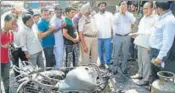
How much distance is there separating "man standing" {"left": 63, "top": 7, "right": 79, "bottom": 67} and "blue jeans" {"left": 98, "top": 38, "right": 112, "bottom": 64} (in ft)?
2.45

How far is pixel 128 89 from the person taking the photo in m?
5.39

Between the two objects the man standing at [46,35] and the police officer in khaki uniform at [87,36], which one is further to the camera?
the police officer in khaki uniform at [87,36]

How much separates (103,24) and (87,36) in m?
0.52

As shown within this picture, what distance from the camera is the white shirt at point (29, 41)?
4.97 m

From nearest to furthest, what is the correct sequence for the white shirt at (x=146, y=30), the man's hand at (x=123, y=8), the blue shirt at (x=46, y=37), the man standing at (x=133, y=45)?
the white shirt at (x=146, y=30) → the blue shirt at (x=46, y=37) → the man's hand at (x=123, y=8) → the man standing at (x=133, y=45)

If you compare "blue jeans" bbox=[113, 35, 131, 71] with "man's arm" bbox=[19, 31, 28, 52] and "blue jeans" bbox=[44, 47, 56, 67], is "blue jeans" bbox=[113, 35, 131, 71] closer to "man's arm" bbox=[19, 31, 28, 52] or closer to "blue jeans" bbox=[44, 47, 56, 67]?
"blue jeans" bbox=[44, 47, 56, 67]

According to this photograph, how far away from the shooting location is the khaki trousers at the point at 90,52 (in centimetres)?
614

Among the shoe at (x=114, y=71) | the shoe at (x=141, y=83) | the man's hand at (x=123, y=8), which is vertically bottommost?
the shoe at (x=141, y=83)

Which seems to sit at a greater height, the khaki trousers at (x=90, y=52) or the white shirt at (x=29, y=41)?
the white shirt at (x=29, y=41)

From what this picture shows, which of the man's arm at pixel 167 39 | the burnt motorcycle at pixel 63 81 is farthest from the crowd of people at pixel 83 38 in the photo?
the burnt motorcycle at pixel 63 81

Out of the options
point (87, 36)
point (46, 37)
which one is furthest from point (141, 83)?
point (46, 37)

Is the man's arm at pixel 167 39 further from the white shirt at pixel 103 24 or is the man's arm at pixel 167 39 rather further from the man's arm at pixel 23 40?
the white shirt at pixel 103 24

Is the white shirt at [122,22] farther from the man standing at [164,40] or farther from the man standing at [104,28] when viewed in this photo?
the man standing at [164,40]

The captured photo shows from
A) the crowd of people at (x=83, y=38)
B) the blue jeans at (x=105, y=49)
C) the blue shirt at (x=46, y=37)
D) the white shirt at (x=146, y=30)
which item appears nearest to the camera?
the crowd of people at (x=83, y=38)
